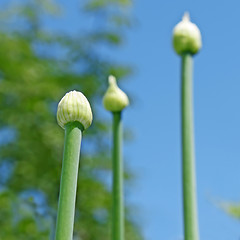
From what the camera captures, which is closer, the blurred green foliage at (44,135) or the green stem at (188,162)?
the green stem at (188,162)

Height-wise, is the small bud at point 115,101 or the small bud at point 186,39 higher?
the small bud at point 186,39

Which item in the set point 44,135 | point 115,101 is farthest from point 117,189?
point 44,135

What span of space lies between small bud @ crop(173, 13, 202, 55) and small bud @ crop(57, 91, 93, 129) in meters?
0.14

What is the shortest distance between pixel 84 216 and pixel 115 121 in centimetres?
305

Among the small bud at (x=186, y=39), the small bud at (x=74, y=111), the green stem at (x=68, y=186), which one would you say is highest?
the small bud at (x=186, y=39)

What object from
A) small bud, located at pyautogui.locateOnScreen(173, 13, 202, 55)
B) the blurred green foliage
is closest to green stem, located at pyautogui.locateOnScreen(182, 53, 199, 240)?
small bud, located at pyautogui.locateOnScreen(173, 13, 202, 55)

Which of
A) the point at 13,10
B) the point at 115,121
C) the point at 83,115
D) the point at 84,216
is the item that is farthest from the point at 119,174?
the point at 13,10

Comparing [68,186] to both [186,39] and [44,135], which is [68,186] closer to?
[186,39]

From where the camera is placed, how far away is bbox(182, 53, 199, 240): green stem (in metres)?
0.39

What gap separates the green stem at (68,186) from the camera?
30cm

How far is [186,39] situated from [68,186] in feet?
0.66

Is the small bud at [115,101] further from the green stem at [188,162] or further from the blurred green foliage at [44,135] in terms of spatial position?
the blurred green foliage at [44,135]

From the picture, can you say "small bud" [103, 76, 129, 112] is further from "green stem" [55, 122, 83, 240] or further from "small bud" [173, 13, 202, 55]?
"green stem" [55, 122, 83, 240]

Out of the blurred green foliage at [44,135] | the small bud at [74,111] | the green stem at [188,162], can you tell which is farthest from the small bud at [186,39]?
the blurred green foliage at [44,135]
